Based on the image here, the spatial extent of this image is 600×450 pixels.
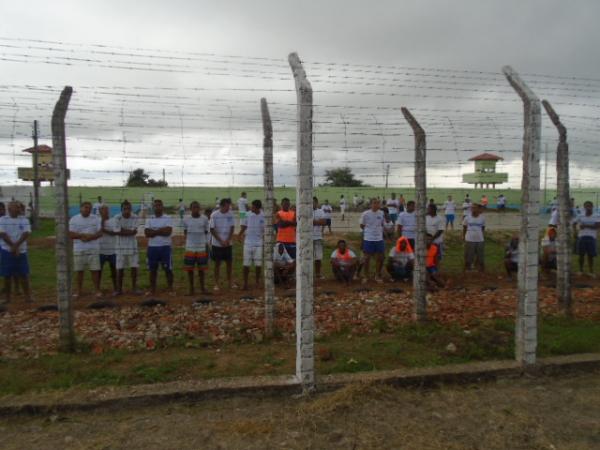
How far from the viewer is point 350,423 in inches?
142

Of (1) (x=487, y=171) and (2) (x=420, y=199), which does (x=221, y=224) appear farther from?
(1) (x=487, y=171)

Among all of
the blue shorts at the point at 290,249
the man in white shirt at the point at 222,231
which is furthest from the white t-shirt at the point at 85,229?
the blue shorts at the point at 290,249

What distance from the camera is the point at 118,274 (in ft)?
27.3

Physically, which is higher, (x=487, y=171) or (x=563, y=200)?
(x=487, y=171)

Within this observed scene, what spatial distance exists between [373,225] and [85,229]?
16.6ft

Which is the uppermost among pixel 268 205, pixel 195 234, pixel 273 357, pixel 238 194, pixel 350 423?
pixel 238 194

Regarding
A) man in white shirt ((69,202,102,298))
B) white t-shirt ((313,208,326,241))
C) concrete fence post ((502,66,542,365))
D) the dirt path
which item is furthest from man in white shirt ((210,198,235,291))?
concrete fence post ((502,66,542,365))

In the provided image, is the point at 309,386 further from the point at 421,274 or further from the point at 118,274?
the point at 118,274

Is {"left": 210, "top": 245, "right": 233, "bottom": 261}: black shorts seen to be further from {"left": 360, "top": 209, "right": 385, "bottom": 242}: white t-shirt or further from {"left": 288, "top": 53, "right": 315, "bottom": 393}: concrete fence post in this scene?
{"left": 288, "top": 53, "right": 315, "bottom": 393}: concrete fence post

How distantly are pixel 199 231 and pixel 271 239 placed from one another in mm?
3370

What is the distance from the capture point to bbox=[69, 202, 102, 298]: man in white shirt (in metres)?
8.12

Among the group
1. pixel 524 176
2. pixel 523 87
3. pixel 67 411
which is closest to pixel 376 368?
pixel 524 176

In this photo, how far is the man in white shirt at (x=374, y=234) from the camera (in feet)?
31.1

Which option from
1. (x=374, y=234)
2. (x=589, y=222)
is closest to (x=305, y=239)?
(x=374, y=234)
